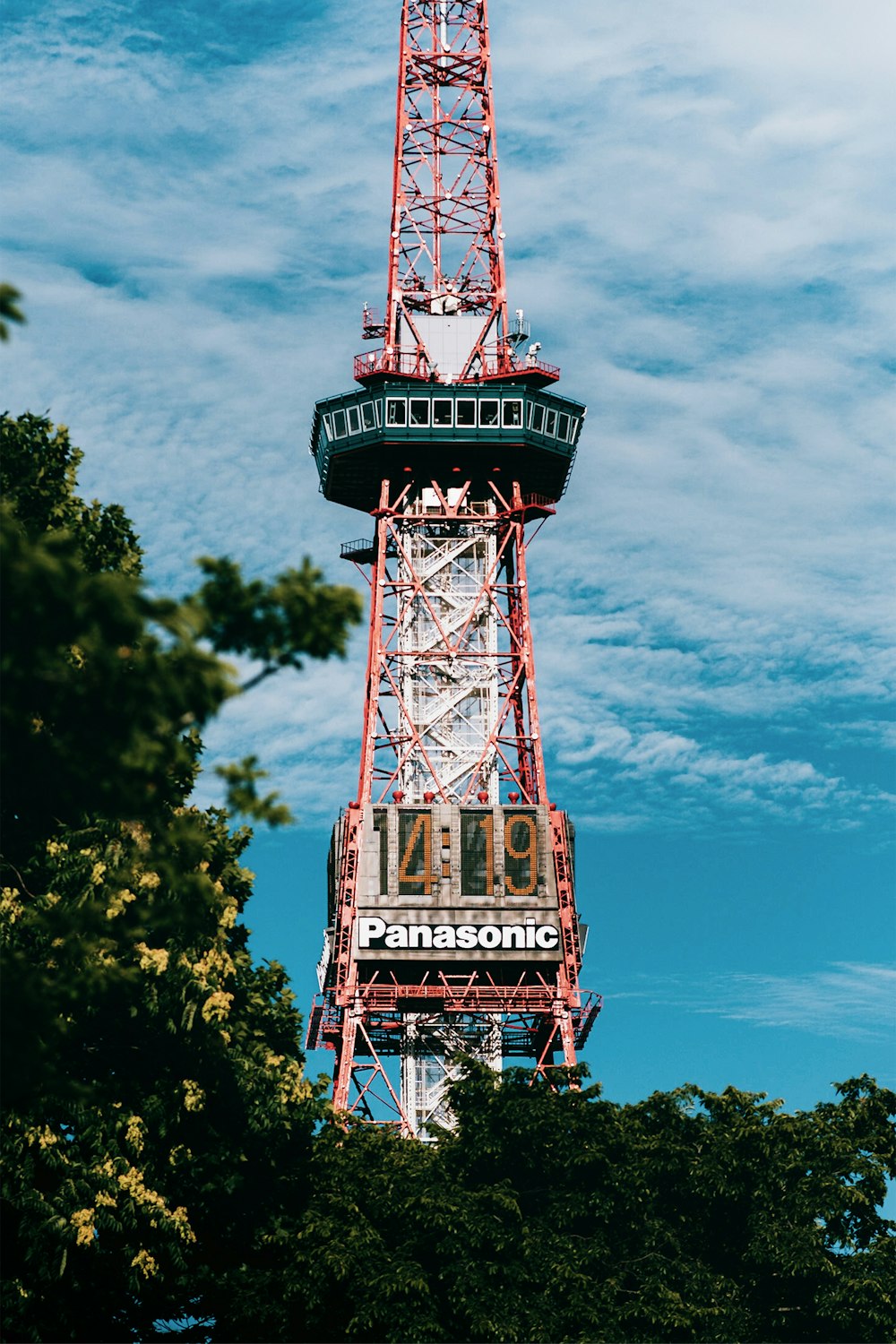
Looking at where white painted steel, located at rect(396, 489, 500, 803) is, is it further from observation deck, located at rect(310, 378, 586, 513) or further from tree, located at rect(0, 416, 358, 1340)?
tree, located at rect(0, 416, 358, 1340)

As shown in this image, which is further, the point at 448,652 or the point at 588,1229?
the point at 448,652

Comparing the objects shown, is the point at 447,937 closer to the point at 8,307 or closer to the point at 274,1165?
the point at 274,1165

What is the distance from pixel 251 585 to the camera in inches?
1314

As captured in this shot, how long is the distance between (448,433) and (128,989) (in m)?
70.6

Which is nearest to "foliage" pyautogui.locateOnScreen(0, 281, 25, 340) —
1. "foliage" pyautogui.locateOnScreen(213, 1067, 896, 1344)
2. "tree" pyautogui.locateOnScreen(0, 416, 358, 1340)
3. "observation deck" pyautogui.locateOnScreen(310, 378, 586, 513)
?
"tree" pyautogui.locateOnScreen(0, 416, 358, 1340)

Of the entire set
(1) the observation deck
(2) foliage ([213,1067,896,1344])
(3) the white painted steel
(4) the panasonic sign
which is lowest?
(2) foliage ([213,1067,896,1344])

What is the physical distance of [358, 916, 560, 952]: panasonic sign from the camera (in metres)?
102

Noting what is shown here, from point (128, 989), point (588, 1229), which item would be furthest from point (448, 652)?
point (128, 989)

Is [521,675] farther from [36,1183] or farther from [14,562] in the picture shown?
[14,562]

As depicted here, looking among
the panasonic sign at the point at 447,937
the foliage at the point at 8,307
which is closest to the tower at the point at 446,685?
the panasonic sign at the point at 447,937

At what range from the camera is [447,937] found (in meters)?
102

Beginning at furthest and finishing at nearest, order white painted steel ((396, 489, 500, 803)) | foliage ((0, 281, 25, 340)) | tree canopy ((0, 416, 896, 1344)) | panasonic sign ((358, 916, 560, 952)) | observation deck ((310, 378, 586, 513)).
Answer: observation deck ((310, 378, 586, 513))
white painted steel ((396, 489, 500, 803))
panasonic sign ((358, 916, 560, 952))
tree canopy ((0, 416, 896, 1344))
foliage ((0, 281, 25, 340))

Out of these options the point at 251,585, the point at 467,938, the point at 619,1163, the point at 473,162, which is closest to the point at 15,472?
the point at 251,585

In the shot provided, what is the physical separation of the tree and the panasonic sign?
3898cm
